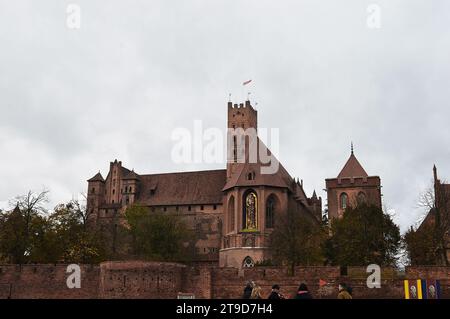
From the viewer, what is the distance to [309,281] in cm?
3634

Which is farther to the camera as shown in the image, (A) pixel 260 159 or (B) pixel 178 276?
(A) pixel 260 159

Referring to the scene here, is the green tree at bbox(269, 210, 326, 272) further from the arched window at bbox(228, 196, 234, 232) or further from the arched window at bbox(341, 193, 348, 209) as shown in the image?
the arched window at bbox(228, 196, 234, 232)

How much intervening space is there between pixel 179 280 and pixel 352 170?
115 feet

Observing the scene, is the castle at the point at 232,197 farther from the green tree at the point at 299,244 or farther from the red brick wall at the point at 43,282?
the red brick wall at the point at 43,282

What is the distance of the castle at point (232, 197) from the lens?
6750 centimetres

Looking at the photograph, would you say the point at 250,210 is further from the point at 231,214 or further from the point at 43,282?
the point at 43,282

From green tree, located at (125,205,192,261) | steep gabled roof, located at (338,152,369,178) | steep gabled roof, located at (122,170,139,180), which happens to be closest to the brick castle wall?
green tree, located at (125,205,192,261)

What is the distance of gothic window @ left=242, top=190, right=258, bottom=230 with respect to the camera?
69812 millimetres

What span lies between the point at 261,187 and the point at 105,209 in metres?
27.1

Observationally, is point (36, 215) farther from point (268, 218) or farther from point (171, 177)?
point (171, 177)

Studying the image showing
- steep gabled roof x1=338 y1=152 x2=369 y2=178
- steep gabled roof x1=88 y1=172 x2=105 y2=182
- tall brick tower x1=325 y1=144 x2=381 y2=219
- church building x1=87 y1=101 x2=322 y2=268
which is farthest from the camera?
steep gabled roof x1=88 y1=172 x2=105 y2=182

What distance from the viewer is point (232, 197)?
237 ft
